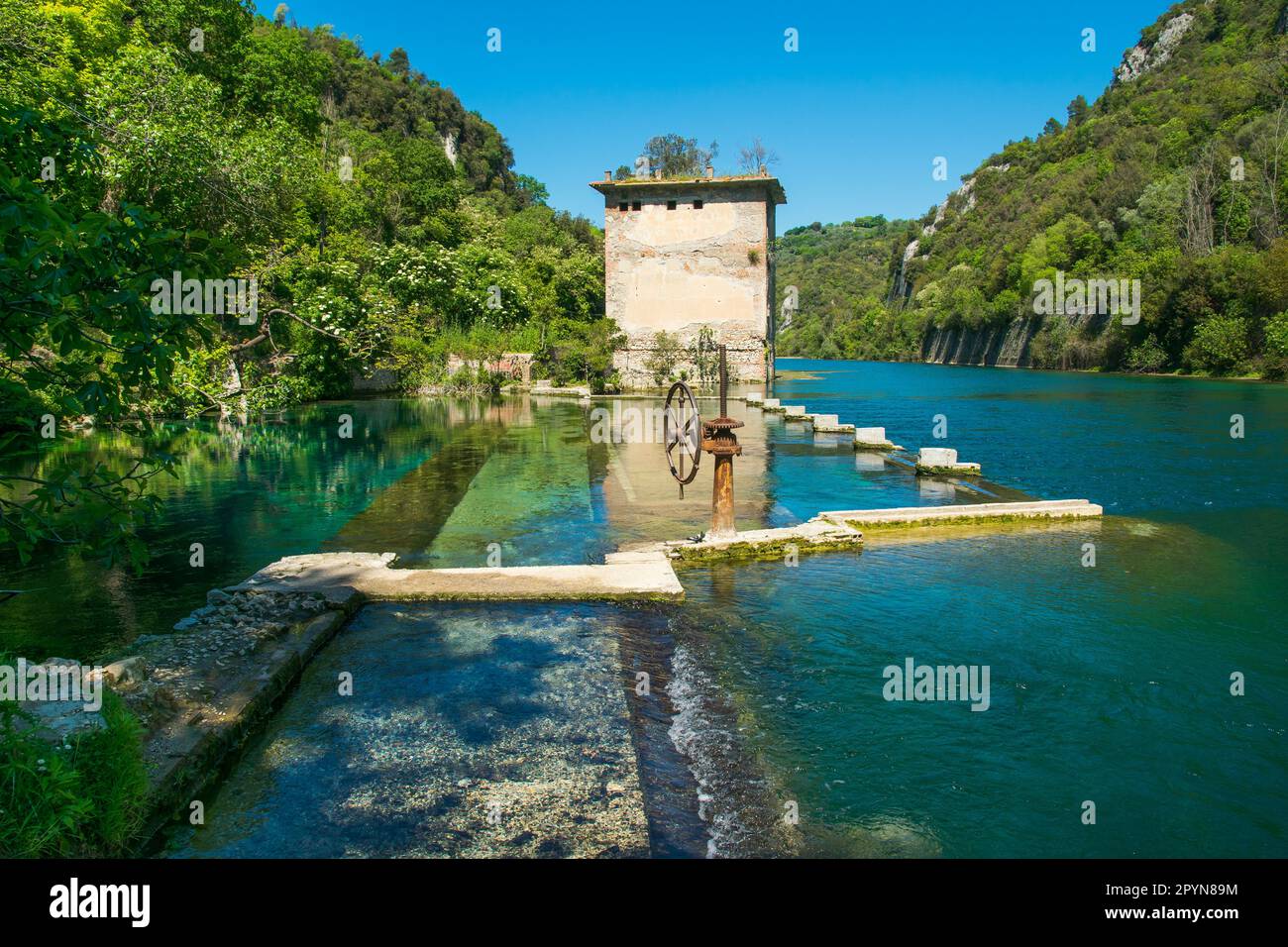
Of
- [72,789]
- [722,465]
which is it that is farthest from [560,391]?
[72,789]

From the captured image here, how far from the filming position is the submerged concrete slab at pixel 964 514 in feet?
38.2

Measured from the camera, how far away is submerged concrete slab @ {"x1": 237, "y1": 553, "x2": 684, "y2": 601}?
812cm

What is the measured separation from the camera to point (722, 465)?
9.96 metres

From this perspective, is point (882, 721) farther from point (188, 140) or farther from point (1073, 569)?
point (188, 140)

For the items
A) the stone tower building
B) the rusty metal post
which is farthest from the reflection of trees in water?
the stone tower building

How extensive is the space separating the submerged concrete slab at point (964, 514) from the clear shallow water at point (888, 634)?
46 centimetres

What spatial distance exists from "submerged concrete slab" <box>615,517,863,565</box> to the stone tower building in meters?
26.8

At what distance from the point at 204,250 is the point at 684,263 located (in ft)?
110

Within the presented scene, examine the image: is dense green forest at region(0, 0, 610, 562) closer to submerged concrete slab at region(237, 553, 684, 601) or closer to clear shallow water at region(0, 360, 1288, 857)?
submerged concrete slab at region(237, 553, 684, 601)

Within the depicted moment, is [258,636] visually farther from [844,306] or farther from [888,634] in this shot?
[844,306]

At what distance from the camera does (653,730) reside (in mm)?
5539

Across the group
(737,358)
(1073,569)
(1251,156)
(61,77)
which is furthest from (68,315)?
(1251,156)
